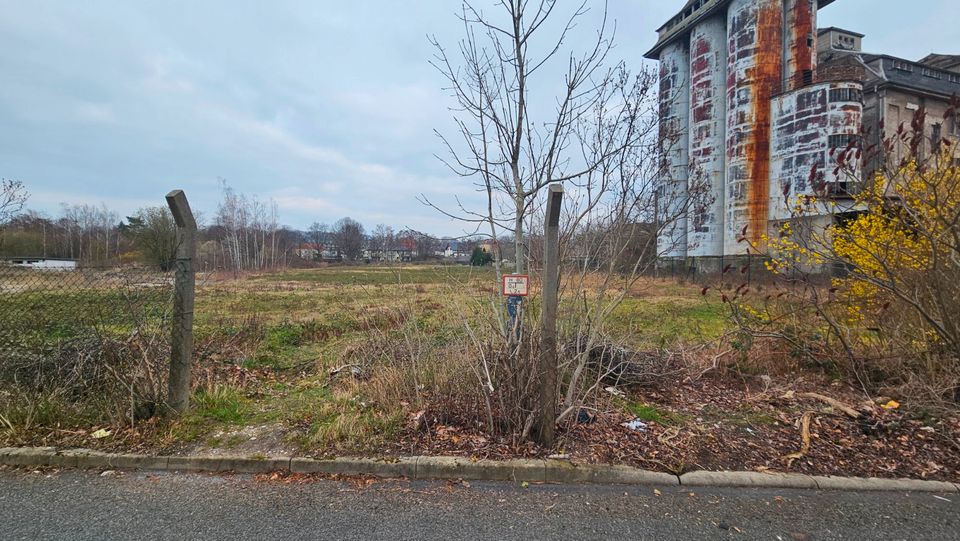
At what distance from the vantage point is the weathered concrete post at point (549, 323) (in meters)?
3.23

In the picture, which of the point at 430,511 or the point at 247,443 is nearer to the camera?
the point at 430,511

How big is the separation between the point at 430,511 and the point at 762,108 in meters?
33.1

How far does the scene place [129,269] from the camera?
158 inches

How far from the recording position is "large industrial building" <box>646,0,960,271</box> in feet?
82.6

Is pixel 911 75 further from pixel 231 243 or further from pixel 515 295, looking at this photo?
pixel 231 243

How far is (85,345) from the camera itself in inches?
162

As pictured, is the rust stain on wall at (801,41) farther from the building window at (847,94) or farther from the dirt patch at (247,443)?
the dirt patch at (247,443)

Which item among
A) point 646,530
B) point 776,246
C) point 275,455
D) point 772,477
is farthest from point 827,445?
point 776,246

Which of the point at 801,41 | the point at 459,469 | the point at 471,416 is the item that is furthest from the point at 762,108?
the point at 459,469

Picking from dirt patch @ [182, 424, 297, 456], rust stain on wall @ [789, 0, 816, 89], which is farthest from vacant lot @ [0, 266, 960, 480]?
rust stain on wall @ [789, 0, 816, 89]

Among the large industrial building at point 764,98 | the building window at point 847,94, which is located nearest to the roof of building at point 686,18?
the large industrial building at point 764,98

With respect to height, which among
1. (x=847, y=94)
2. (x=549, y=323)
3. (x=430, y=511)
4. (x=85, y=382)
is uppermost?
(x=847, y=94)

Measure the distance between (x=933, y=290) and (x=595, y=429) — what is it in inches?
160

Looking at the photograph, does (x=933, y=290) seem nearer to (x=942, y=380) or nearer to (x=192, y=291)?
(x=942, y=380)
